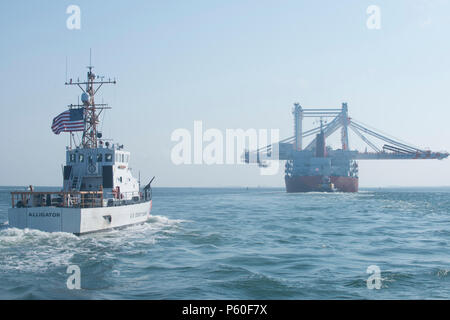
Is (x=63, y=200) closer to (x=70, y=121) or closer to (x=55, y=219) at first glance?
(x=55, y=219)

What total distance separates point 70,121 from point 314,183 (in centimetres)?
10491

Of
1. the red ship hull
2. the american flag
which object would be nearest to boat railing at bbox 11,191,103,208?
the american flag

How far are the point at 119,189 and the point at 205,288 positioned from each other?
21122 mm

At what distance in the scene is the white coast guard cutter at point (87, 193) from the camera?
87.8 feet

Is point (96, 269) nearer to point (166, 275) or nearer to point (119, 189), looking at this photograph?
point (166, 275)

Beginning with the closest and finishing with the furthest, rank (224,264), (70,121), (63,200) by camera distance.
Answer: (224,264), (63,200), (70,121)

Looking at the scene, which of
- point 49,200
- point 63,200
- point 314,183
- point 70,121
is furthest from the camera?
point 314,183

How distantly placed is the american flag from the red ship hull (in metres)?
103

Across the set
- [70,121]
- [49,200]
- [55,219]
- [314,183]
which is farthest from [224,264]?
[314,183]

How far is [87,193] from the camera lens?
29.1 meters

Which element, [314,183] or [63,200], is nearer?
[63,200]

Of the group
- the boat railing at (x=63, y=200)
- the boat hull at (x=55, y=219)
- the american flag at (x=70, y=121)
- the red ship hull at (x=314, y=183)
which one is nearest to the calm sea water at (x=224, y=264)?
the boat hull at (x=55, y=219)

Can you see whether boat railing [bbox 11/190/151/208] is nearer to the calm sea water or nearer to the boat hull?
the boat hull
